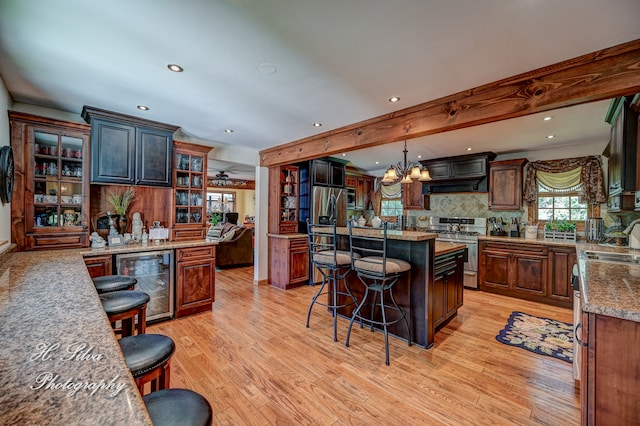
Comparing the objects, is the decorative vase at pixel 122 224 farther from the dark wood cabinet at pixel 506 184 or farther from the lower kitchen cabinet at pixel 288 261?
the dark wood cabinet at pixel 506 184

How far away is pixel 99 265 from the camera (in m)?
2.86

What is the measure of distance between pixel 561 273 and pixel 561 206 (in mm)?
1351

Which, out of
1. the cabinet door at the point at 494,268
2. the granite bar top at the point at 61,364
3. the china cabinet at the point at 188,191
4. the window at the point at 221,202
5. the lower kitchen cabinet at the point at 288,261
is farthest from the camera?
the window at the point at 221,202

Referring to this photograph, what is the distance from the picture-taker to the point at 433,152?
5.10m

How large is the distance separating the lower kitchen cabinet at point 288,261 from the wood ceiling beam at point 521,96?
2140 millimetres

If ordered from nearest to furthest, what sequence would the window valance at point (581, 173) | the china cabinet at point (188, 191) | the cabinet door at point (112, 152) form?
the cabinet door at point (112, 152) < the china cabinet at point (188, 191) < the window valance at point (581, 173)

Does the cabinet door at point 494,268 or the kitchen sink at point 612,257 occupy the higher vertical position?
the kitchen sink at point 612,257

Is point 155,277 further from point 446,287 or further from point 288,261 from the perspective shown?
point 446,287

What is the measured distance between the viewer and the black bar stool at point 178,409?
0.87 m

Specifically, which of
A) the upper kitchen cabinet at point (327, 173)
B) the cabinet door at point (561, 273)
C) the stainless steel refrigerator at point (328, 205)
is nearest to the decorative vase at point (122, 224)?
the stainless steel refrigerator at point (328, 205)

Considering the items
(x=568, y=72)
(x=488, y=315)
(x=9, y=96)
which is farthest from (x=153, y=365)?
(x=488, y=315)

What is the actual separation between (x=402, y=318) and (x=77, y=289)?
2633mm

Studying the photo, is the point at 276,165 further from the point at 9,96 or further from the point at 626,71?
the point at 626,71

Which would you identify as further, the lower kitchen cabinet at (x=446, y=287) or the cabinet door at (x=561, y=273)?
the cabinet door at (x=561, y=273)
